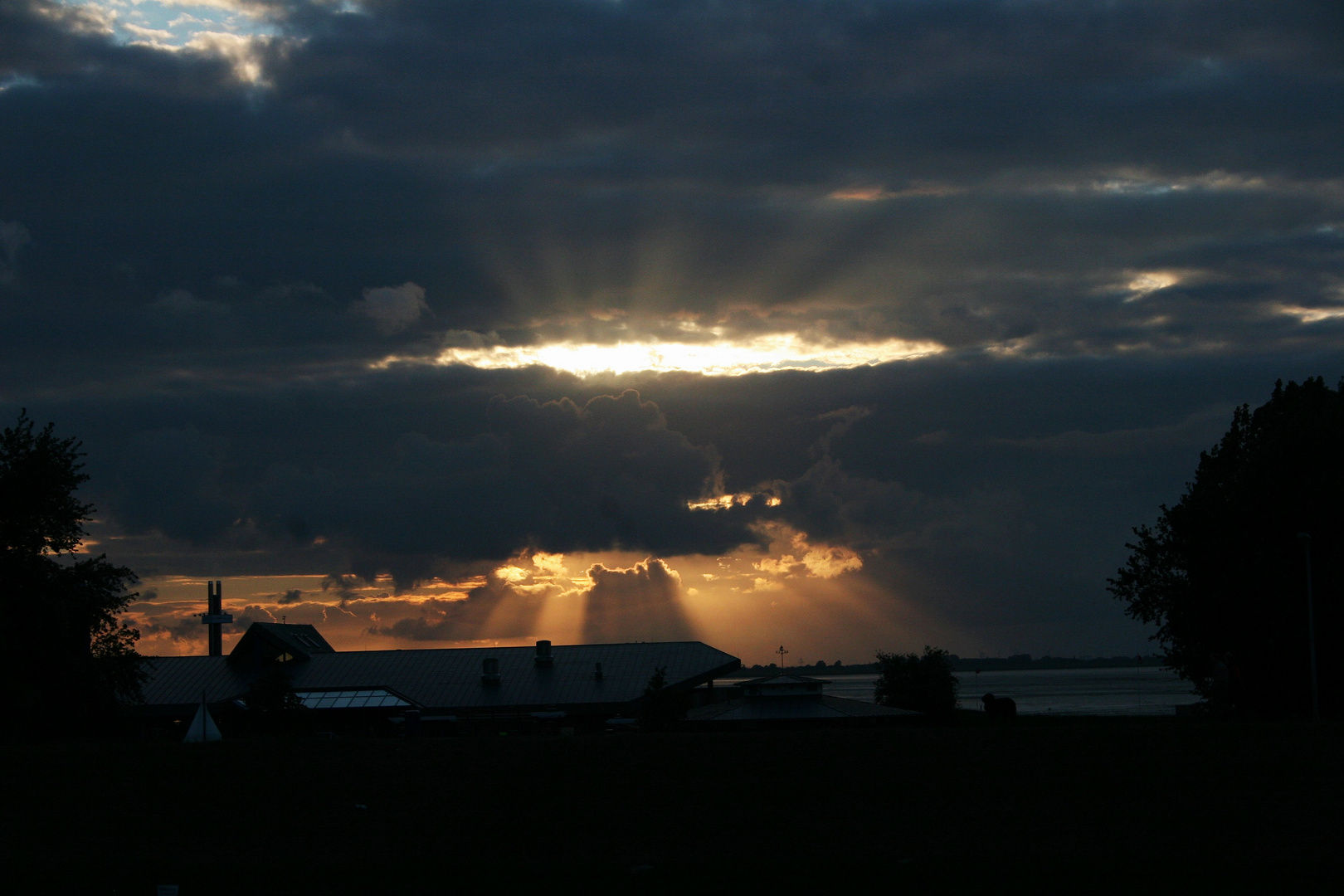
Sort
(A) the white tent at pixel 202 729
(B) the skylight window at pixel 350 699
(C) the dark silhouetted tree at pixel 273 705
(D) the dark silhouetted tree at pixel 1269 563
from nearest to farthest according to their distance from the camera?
(A) the white tent at pixel 202 729, (D) the dark silhouetted tree at pixel 1269 563, (C) the dark silhouetted tree at pixel 273 705, (B) the skylight window at pixel 350 699

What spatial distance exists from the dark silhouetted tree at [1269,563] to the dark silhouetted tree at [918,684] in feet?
97.5

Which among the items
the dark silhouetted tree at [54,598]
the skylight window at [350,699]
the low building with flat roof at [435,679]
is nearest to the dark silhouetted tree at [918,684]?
the low building with flat roof at [435,679]

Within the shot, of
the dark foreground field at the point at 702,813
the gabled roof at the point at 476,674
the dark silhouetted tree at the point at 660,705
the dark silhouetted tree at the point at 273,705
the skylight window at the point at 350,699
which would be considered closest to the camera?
the dark foreground field at the point at 702,813

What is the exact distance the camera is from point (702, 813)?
25203 millimetres

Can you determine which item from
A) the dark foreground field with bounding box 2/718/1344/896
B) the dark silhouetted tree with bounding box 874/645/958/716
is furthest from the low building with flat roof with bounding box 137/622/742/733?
the dark foreground field with bounding box 2/718/1344/896

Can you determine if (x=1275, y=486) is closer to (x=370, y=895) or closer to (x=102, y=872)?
(x=370, y=895)

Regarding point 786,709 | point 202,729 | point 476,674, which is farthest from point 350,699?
point 202,729

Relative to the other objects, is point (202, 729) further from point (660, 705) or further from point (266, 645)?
point (266, 645)

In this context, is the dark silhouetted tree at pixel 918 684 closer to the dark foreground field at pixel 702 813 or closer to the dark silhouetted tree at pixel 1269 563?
the dark silhouetted tree at pixel 1269 563

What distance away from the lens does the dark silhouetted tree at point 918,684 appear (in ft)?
269

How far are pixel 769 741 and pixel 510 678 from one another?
45.7 meters

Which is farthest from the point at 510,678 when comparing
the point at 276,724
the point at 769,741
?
the point at 769,741

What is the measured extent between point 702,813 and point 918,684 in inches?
2412

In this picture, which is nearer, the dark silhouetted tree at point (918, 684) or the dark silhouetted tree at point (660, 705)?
the dark silhouetted tree at point (660, 705)
